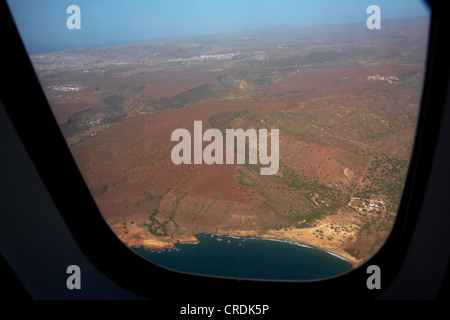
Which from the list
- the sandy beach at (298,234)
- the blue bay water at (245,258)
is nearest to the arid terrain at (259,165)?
the sandy beach at (298,234)

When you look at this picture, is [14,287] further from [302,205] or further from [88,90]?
[88,90]

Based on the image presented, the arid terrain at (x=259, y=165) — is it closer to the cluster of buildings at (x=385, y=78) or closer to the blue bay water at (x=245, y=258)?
the cluster of buildings at (x=385, y=78)

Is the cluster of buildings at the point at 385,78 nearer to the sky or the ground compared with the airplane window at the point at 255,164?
nearer to the sky

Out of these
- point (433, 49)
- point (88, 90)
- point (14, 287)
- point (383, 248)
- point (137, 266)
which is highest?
point (88, 90)

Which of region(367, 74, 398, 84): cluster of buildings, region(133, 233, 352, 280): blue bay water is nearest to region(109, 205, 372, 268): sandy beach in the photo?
region(133, 233, 352, 280): blue bay water

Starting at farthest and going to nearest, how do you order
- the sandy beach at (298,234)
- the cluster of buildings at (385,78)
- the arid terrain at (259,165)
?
the cluster of buildings at (385,78)
the arid terrain at (259,165)
the sandy beach at (298,234)

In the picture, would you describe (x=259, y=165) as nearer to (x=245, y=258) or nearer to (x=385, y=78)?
(x=245, y=258)
